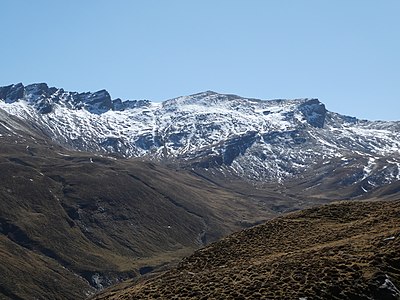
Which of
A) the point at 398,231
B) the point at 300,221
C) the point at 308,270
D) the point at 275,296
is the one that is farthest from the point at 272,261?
the point at 300,221

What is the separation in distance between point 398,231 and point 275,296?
10559 mm

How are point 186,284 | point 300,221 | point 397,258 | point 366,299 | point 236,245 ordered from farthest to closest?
point 300,221
point 236,245
point 186,284
point 397,258
point 366,299

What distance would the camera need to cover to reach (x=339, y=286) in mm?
28750

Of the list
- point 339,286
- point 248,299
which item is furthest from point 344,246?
point 248,299

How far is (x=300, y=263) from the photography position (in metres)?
32.4

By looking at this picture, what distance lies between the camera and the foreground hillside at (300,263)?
29.0 m

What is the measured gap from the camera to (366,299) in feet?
91.6

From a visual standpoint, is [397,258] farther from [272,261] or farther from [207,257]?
[207,257]

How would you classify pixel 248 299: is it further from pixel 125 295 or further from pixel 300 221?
pixel 300 221

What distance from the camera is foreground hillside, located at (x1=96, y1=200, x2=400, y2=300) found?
95.0 ft

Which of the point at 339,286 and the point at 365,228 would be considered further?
the point at 365,228

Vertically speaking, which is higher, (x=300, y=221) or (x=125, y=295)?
(x=300, y=221)

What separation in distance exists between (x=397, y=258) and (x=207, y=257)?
14.9 meters

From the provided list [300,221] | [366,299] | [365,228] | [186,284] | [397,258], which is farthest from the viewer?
[300,221]
